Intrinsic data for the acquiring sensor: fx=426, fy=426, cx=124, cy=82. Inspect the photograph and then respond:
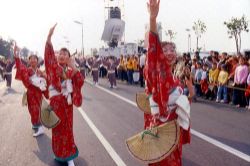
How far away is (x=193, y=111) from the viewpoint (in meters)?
12.9

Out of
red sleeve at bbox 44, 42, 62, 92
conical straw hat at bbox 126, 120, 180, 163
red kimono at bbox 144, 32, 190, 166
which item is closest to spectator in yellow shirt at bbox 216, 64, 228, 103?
red sleeve at bbox 44, 42, 62, 92

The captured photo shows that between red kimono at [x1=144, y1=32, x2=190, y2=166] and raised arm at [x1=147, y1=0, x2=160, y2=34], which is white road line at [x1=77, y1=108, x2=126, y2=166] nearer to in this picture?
red kimono at [x1=144, y1=32, x2=190, y2=166]

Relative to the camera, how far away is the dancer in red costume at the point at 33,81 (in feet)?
29.3

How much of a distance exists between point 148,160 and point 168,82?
76 cm

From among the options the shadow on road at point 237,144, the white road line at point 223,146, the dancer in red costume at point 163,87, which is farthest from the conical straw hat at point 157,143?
the shadow on road at point 237,144

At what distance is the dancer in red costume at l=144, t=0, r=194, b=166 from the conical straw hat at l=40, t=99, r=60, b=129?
238 centimetres

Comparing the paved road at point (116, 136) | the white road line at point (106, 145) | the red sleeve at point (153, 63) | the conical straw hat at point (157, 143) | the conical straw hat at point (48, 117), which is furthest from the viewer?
the paved road at point (116, 136)

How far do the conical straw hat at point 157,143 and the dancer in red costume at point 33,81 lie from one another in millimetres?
5204

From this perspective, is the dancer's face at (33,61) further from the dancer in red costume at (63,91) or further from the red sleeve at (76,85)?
the red sleeve at (76,85)

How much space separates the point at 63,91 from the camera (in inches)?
255

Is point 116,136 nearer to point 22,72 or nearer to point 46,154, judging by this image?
point 46,154

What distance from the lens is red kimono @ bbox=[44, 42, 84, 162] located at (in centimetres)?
642

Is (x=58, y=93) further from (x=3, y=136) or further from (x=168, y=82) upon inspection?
(x=3, y=136)

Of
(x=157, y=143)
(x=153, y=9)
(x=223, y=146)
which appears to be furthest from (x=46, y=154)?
(x=153, y=9)
